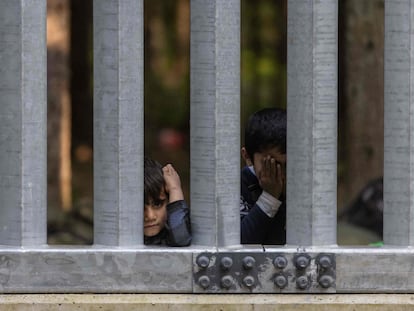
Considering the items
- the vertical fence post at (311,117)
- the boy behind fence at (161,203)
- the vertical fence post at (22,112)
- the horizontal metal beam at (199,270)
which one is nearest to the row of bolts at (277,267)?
the horizontal metal beam at (199,270)

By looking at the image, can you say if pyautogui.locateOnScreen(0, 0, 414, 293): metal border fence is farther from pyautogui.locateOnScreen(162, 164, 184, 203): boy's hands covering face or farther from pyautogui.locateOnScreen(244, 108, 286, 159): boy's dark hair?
pyautogui.locateOnScreen(244, 108, 286, 159): boy's dark hair

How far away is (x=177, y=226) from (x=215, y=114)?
0.49 m

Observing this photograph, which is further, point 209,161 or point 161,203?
point 161,203

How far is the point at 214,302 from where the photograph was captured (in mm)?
5352

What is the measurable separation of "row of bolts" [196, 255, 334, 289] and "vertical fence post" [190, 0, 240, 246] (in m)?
0.12

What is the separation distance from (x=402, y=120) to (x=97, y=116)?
1224 mm

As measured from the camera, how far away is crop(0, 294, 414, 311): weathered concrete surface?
17.5ft

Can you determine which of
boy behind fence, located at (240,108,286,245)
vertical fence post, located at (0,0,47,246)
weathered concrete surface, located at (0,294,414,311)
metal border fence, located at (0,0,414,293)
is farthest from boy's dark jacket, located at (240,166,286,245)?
vertical fence post, located at (0,0,47,246)

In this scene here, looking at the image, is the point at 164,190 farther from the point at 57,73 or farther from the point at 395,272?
the point at 57,73

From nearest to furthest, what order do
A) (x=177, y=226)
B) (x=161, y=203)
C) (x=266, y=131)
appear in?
(x=177, y=226) → (x=161, y=203) → (x=266, y=131)

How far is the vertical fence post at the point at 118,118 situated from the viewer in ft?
17.7

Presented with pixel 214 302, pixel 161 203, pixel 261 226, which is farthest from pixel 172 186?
pixel 214 302

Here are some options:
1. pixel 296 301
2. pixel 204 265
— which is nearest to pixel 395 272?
pixel 296 301

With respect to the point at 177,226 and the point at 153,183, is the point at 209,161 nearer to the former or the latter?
the point at 177,226
